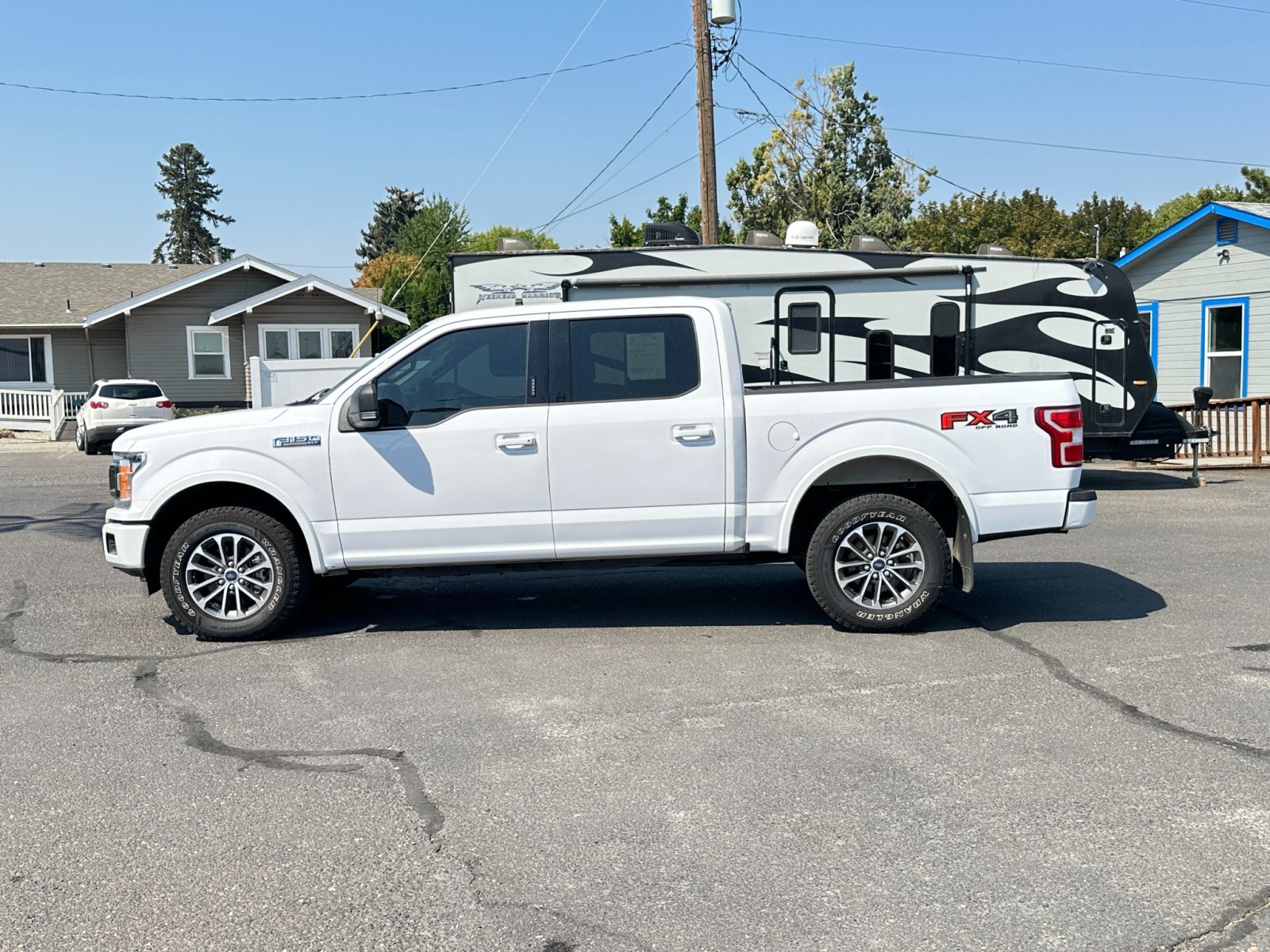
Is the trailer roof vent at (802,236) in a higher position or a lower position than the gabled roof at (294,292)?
lower

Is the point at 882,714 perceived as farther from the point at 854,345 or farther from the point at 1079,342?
the point at 1079,342

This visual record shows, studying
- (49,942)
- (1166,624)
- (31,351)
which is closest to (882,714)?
(1166,624)

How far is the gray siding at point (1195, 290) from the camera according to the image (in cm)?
2070

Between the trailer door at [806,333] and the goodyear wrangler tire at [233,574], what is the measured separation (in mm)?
7992

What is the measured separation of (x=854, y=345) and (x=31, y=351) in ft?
91.2

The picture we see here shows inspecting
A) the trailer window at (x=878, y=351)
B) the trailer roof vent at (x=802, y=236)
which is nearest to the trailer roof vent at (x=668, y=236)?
the trailer roof vent at (x=802, y=236)

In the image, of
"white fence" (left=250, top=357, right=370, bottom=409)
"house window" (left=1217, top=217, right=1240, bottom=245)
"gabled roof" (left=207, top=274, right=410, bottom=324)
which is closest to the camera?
"house window" (left=1217, top=217, right=1240, bottom=245)

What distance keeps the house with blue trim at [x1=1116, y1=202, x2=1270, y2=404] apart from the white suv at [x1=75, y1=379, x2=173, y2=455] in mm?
18815

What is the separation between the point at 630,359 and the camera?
7.07 m

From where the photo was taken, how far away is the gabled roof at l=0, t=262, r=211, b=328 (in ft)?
107

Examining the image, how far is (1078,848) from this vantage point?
13.2 ft

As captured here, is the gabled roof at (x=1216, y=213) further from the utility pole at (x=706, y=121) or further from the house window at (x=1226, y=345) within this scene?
the utility pole at (x=706, y=121)

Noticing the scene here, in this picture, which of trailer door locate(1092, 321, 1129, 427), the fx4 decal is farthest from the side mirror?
trailer door locate(1092, 321, 1129, 427)

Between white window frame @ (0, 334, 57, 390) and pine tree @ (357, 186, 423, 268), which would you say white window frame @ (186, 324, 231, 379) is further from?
pine tree @ (357, 186, 423, 268)
